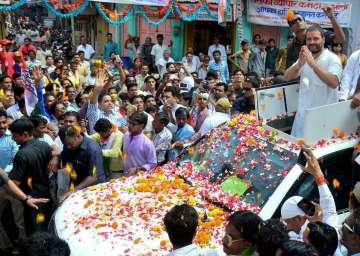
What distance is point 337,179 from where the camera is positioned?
508cm

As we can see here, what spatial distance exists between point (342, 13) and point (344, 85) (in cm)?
943

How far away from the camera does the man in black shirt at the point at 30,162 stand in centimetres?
570

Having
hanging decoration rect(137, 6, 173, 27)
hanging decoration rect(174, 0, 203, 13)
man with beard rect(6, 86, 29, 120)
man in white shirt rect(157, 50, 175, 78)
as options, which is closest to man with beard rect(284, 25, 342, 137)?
man with beard rect(6, 86, 29, 120)

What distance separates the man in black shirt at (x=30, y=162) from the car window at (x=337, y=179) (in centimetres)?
298

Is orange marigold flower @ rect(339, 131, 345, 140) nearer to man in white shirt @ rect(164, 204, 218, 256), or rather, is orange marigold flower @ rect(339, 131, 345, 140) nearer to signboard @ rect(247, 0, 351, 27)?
man in white shirt @ rect(164, 204, 218, 256)

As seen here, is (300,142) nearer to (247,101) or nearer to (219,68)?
(247,101)

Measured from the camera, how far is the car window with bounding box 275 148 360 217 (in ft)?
15.8

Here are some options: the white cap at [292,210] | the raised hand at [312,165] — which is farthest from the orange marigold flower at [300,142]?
the white cap at [292,210]

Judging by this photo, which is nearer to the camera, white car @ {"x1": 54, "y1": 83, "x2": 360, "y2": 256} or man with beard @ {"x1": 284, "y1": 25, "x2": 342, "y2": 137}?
white car @ {"x1": 54, "y1": 83, "x2": 360, "y2": 256}

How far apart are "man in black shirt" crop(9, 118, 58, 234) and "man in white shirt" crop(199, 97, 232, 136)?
2178mm

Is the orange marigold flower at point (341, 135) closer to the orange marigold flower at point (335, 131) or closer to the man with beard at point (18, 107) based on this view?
the orange marigold flower at point (335, 131)

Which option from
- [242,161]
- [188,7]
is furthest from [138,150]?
[188,7]

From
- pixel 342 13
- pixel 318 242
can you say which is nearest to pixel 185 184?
pixel 318 242

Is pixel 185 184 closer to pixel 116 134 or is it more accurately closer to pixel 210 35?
pixel 116 134
